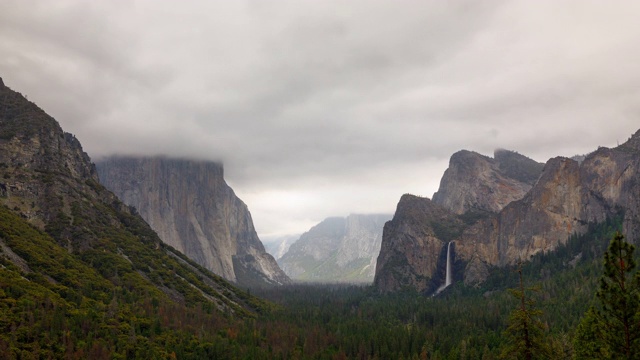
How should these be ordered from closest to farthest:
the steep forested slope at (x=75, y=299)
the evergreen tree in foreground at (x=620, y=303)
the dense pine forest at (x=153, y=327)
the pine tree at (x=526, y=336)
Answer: the evergreen tree in foreground at (x=620, y=303)
the pine tree at (x=526, y=336)
the steep forested slope at (x=75, y=299)
the dense pine forest at (x=153, y=327)

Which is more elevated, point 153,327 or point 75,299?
point 75,299

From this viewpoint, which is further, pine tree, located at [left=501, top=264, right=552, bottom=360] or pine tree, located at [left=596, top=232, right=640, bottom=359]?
pine tree, located at [left=501, top=264, right=552, bottom=360]

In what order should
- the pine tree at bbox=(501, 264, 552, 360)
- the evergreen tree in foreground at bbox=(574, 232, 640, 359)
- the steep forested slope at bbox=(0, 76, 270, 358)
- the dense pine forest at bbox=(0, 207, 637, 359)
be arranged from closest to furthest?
1. the evergreen tree in foreground at bbox=(574, 232, 640, 359)
2. the pine tree at bbox=(501, 264, 552, 360)
3. the steep forested slope at bbox=(0, 76, 270, 358)
4. the dense pine forest at bbox=(0, 207, 637, 359)

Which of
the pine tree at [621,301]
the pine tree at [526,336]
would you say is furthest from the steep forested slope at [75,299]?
the pine tree at [621,301]

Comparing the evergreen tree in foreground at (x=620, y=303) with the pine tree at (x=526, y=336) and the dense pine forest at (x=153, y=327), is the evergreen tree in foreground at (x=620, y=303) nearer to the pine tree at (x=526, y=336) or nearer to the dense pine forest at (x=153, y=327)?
the pine tree at (x=526, y=336)

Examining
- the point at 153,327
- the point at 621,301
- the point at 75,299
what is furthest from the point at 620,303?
the point at 75,299

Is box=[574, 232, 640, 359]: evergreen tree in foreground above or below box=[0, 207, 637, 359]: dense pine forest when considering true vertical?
above

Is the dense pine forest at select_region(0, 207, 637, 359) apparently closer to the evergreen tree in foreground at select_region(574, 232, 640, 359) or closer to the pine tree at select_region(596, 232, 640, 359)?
the evergreen tree in foreground at select_region(574, 232, 640, 359)

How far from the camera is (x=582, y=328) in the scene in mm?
84250

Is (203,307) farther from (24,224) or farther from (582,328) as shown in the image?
(582,328)

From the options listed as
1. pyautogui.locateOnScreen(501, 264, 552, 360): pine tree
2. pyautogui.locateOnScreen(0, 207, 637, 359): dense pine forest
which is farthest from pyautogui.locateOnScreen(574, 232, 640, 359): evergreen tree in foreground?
pyautogui.locateOnScreen(0, 207, 637, 359): dense pine forest

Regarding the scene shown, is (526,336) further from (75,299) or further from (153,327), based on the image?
(75,299)

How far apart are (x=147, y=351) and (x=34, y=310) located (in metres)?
29.5

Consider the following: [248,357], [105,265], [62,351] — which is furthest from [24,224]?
[248,357]
